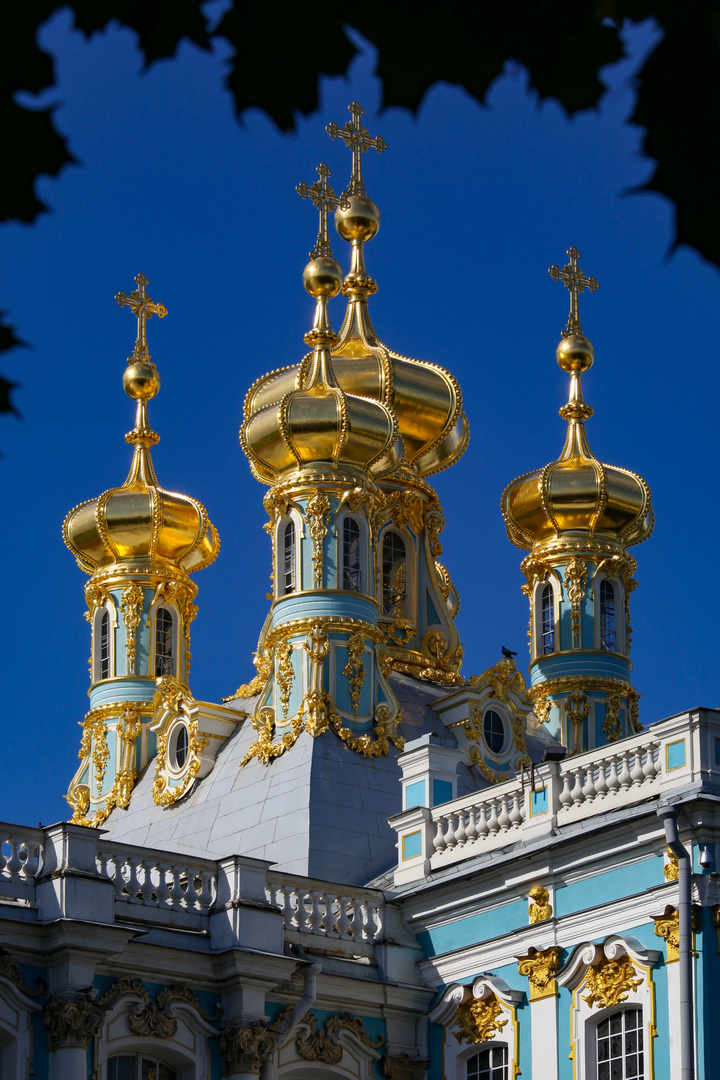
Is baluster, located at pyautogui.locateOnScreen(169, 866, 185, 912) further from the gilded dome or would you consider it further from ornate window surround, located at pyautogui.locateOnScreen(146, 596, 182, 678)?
the gilded dome

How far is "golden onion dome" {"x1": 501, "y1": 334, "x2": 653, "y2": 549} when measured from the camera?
99.3 ft

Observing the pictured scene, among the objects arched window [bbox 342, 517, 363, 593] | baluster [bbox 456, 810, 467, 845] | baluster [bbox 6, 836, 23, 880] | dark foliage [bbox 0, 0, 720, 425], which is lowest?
dark foliage [bbox 0, 0, 720, 425]

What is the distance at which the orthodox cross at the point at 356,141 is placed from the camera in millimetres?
30812

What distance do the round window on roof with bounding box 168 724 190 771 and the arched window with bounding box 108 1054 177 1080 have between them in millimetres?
7918

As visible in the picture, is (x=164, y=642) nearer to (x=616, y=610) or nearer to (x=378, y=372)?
(x=378, y=372)

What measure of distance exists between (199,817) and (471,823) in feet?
19.9

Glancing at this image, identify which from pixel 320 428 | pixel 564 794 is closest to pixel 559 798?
pixel 564 794

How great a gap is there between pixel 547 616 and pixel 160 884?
1205 cm

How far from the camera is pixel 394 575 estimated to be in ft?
99.8

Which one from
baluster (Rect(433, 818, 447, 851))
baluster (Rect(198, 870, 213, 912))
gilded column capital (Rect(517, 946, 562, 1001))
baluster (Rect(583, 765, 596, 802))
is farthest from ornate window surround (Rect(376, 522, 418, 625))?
gilded column capital (Rect(517, 946, 562, 1001))

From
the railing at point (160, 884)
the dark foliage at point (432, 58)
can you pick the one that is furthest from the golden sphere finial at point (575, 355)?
the dark foliage at point (432, 58)

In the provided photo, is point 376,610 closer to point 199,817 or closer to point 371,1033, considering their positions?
point 199,817

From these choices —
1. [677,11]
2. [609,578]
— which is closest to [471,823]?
[609,578]

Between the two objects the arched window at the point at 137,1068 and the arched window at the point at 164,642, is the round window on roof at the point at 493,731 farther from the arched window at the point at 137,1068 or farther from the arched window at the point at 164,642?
the arched window at the point at 137,1068
